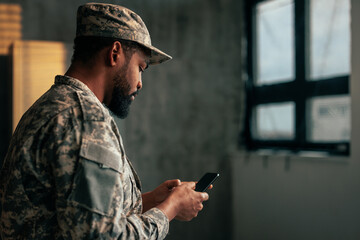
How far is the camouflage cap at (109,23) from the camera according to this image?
3.17ft

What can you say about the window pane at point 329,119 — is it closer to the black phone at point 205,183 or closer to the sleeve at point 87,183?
the black phone at point 205,183

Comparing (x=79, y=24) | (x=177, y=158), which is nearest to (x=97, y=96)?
(x=79, y=24)

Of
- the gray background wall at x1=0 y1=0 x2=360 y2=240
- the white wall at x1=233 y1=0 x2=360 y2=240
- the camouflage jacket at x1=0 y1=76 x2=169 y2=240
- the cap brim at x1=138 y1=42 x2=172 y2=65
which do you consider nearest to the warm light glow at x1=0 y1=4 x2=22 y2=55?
the gray background wall at x1=0 y1=0 x2=360 y2=240

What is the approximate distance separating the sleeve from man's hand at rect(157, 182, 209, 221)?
0.18m

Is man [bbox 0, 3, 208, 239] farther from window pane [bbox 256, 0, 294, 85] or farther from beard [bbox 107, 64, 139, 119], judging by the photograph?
window pane [bbox 256, 0, 294, 85]

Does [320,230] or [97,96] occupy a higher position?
[97,96]

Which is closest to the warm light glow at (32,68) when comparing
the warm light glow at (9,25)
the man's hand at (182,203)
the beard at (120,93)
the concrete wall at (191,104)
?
the warm light glow at (9,25)

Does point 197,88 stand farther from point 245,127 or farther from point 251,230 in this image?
point 251,230

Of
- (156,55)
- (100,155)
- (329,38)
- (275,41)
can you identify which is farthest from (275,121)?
(100,155)

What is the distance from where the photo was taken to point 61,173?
782 millimetres

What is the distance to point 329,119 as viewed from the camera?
8.11ft

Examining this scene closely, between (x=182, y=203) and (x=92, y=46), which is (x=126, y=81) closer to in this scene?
(x=92, y=46)

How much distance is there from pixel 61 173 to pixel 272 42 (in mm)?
2446

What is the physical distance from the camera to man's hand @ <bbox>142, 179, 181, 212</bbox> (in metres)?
1.31
